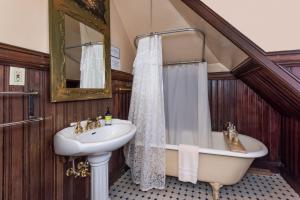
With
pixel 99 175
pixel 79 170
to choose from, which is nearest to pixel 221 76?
pixel 99 175

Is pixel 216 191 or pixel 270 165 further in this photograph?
pixel 270 165

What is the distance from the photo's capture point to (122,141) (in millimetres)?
1271

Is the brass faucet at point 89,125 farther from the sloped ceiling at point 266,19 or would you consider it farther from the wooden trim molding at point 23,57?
the sloped ceiling at point 266,19

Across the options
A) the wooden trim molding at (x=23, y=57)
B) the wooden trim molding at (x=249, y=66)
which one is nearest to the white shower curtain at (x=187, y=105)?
the wooden trim molding at (x=249, y=66)

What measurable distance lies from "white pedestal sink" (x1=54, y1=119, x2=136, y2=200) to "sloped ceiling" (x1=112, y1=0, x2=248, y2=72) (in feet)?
4.59

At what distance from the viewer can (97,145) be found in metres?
1.12

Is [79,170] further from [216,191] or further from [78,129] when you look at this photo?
[216,191]

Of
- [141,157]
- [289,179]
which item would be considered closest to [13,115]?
[141,157]

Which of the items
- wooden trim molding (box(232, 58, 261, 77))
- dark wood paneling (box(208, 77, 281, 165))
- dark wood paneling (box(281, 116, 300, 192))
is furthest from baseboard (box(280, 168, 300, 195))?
wooden trim molding (box(232, 58, 261, 77))

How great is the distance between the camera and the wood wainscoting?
1.00 m

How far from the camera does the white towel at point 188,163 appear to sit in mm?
1815

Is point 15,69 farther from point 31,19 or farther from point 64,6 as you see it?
point 64,6

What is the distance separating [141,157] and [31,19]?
161cm

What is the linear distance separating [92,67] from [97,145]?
90 cm
